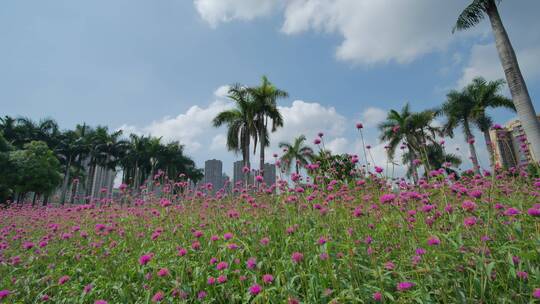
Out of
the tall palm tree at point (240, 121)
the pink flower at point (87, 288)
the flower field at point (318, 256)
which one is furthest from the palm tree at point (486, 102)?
the pink flower at point (87, 288)

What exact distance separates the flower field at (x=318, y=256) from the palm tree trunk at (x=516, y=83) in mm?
5345

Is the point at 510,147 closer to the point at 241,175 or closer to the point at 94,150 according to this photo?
the point at 241,175

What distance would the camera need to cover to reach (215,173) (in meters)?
57.8

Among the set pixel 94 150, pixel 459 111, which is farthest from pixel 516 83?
pixel 94 150

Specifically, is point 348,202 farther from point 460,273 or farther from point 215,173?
point 215,173

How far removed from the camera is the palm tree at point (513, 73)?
27.9 feet

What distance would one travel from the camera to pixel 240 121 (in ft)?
63.3

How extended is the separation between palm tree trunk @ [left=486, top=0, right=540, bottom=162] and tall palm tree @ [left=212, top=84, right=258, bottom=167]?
12.6m

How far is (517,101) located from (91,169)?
4438 cm

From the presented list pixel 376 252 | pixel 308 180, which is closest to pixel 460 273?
pixel 376 252

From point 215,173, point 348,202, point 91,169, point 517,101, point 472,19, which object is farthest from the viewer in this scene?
point 215,173

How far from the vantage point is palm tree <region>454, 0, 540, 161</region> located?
8500mm

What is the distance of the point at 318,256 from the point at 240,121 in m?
17.2

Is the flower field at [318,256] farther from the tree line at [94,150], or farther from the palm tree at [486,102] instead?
the tree line at [94,150]
